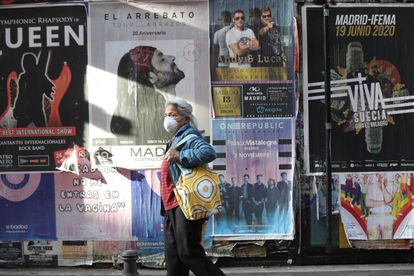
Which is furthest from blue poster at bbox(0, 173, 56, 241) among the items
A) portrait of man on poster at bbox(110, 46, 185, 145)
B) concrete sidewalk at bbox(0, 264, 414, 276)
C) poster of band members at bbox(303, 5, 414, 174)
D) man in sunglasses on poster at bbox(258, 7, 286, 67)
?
poster of band members at bbox(303, 5, 414, 174)

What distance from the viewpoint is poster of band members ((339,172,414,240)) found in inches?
248

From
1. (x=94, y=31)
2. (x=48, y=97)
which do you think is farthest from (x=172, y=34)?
(x=48, y=97)

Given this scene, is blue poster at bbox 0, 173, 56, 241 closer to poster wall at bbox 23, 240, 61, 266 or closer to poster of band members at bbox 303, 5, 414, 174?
poster wall at bbox 23, 240, 61, 266

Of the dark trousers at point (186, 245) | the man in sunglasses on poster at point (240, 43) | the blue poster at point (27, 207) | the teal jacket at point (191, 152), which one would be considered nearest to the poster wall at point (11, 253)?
the blue poster at point (27, 207)

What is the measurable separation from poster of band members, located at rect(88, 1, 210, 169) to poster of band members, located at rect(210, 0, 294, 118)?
0.16 metres

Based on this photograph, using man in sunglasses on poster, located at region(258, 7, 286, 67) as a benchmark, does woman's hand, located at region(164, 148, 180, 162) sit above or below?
below

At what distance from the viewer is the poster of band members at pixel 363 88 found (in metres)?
6.29

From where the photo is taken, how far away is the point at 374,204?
6.29m

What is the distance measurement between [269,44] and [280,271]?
8.00 feet

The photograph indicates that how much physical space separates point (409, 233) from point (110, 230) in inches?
129

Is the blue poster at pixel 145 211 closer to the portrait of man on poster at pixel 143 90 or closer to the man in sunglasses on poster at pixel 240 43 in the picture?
the portrait of man on poster at pixel 143 90

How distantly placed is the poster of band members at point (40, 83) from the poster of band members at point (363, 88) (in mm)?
2518

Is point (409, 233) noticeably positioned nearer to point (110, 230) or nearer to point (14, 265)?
point (110, 230)

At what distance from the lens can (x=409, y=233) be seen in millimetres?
6312
